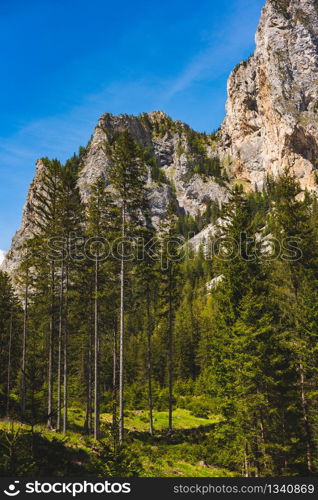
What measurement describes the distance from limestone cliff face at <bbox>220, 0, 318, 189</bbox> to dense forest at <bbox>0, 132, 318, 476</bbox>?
126008 millimetres

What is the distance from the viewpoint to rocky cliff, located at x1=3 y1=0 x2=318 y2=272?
139 metres

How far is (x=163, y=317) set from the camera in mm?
30312

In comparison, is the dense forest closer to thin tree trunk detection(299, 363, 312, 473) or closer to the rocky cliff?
thin tree trunk detection(299, 363, 312, 473)

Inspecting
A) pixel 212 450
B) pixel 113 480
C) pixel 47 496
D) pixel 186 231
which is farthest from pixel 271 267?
pixel 186 231

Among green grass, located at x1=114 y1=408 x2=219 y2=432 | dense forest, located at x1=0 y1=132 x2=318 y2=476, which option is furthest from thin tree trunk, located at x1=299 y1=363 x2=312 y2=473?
green grass, located at x1=114 y1=408 x2=219 y2=432

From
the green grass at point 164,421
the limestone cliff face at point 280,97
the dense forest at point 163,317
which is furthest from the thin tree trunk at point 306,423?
the limestone cliff face at point 280,97

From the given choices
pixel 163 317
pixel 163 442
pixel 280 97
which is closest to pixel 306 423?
pixel 163 442

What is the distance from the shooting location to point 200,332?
63688 millimetres

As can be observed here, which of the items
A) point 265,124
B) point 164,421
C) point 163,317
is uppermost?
point 265,124

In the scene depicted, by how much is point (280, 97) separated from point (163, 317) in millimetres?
142224

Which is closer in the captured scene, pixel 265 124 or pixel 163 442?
pixel 163 442

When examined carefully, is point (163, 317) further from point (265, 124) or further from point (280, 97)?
point (265, 124)

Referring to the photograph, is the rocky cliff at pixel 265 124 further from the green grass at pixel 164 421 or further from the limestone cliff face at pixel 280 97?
the green grass at pixel 164 421

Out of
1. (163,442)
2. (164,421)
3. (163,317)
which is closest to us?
(163,442)
